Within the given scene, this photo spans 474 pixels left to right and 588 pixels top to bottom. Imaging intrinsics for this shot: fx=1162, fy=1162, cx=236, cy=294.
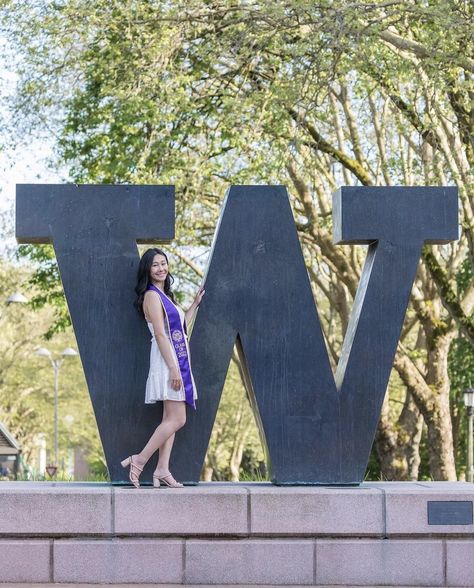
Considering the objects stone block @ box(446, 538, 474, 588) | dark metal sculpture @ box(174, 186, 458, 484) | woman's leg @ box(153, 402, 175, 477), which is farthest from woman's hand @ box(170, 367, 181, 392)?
stone block @ box(446, 538, 474, 588)

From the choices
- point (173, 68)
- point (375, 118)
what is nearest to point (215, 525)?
point (173, 68)

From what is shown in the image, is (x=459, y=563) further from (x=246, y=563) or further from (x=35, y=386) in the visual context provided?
(x=35, y=386)

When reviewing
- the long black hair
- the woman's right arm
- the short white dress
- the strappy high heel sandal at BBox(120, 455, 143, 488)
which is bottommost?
the strappy high heel sandal at BBox(120, 455, 143, 488)

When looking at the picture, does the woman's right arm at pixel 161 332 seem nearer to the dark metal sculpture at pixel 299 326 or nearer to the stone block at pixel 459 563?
the dark metal sculpture at pixel 299 326

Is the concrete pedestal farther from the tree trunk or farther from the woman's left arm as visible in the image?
the tree trunk

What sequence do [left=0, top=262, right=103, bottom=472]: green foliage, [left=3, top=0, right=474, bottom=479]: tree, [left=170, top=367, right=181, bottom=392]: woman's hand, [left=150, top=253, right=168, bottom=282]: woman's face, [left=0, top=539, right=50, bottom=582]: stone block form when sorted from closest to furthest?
[left=0, top=539, right=50, bottom=582]: stone block < [left=170, top=367, right=181, bottom=392]: woman's hand < [left=150, top=253, right=168, bottom=282]: woman's face < [left=3, top=0, right=474, bottom=479]: tree < [left=0, top=262, right=103, bottom=472]: green foliage

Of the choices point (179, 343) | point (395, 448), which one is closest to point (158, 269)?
point (179, 343)

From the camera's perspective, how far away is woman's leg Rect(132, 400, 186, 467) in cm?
945

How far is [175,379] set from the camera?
9359 millimetres

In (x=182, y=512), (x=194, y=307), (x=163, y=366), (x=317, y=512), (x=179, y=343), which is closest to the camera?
(x=182, y=512)

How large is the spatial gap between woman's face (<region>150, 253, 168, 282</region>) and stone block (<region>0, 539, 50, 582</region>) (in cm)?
231

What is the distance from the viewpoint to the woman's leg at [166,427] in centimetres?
945

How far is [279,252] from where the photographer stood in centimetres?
1010

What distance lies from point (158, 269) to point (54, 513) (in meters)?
2.15
